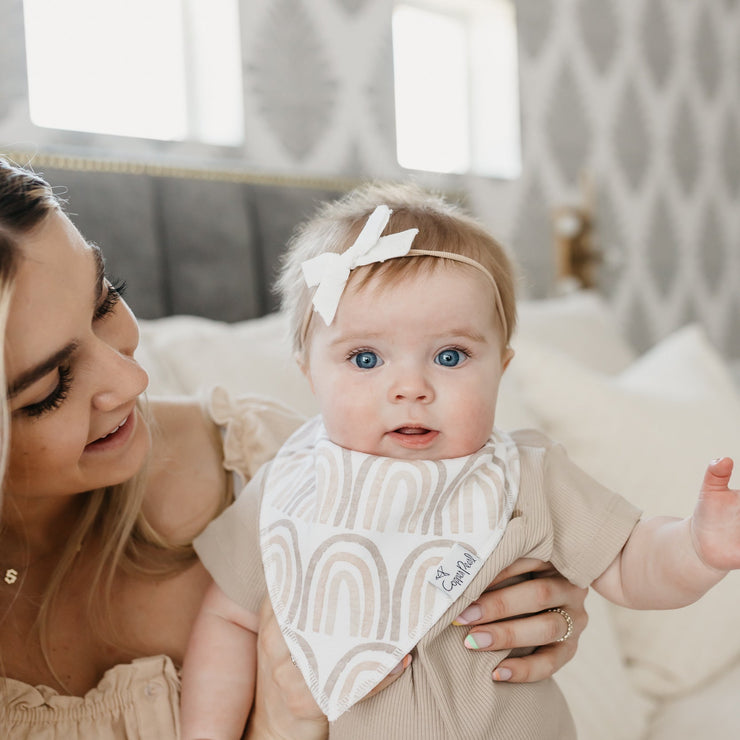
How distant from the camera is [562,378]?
1878mm

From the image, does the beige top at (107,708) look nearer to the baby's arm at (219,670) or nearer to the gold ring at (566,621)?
the baby's arm at (219,670)

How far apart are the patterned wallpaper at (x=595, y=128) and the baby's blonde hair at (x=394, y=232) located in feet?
4.14

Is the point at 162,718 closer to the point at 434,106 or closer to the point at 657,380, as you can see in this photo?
the point at 657,380

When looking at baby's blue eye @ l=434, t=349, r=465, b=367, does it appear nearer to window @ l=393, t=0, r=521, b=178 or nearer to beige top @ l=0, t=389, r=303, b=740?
beige top @ l=0, t=389, r=303, b=740

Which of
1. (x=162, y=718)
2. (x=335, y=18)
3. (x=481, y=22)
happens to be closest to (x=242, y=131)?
(x=335, y=18)

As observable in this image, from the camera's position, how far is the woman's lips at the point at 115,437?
1.02 metres

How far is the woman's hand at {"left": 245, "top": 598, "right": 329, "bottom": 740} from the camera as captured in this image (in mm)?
1000

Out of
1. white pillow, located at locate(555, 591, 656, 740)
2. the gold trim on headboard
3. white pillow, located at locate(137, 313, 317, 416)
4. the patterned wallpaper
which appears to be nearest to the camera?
white pillow, located at locate(555, 591, 656, 740)

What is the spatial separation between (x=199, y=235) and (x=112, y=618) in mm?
1176

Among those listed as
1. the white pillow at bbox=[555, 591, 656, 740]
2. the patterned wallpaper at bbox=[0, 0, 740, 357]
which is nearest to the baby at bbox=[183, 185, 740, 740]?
the white pillow at bbox=[555, 591, 656, 740]

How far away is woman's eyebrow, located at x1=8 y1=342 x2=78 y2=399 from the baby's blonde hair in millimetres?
315

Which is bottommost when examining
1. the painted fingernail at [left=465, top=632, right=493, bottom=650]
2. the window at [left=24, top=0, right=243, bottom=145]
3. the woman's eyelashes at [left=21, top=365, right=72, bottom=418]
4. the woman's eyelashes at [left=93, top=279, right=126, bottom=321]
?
the painted fingernail at [left=465, top=632, right=493, bottom=650]

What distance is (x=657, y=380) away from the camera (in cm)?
201

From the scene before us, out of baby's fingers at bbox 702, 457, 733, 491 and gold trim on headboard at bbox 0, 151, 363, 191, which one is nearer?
baby's fingers at bbox 702, 457, 733, 491
